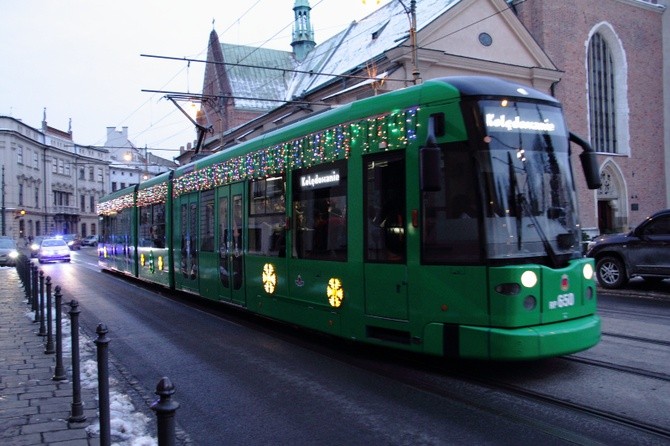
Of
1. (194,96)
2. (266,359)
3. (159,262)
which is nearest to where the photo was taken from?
(266,359)

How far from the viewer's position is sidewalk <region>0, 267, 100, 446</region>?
4.84m

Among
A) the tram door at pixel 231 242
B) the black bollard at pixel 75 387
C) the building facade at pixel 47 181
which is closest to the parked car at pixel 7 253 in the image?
the tram door at pixel 231 242

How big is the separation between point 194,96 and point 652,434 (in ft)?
65.4

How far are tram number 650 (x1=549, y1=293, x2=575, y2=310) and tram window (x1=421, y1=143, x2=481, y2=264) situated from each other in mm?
978

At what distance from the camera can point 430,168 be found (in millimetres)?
5703

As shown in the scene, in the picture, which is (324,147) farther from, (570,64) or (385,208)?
(570,64)

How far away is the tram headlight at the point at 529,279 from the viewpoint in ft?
19.3

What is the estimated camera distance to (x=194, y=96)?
21812mm

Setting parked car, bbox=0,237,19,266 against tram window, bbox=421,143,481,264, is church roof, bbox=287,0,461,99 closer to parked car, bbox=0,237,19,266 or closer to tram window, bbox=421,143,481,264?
parked car, bbox=0,237,19,266

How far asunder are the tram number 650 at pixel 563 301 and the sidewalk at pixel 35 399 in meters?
4.52

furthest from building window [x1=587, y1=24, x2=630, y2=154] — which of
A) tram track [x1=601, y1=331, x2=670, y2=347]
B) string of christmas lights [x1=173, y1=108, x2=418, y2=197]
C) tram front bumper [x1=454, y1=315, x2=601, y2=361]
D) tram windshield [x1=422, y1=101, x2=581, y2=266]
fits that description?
tram front bumper [x1=454, y1=315, x2=601, y2=361]

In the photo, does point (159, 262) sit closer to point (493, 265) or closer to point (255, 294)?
point (255, 294)

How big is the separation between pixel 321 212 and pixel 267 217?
1.77 meters

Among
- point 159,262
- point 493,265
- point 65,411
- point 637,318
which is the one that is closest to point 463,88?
point 493,265
